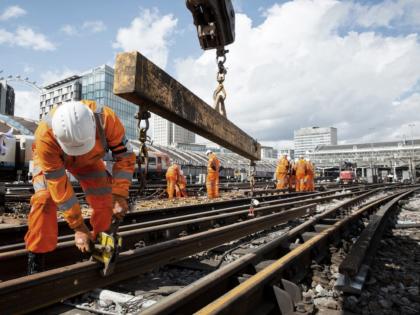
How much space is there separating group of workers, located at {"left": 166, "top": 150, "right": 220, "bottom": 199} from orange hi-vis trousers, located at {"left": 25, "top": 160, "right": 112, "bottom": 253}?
8136 millimetres

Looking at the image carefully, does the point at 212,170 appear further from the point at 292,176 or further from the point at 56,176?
the point at 56,176

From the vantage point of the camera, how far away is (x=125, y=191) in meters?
3.06

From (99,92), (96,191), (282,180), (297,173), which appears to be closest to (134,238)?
(96,191)

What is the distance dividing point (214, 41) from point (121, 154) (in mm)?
1867

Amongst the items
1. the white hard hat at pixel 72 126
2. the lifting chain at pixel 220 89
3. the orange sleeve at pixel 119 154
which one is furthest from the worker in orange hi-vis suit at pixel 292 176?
the white hard hat at pixel 72 126

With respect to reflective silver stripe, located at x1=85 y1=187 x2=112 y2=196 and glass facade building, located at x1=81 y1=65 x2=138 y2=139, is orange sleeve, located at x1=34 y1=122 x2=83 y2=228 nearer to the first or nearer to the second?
reflective silver stripe, located at x1=85 y1=187 x2=112 y2=196

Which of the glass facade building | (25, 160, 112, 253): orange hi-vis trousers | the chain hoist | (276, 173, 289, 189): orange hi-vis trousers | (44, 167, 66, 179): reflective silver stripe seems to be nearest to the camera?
(44, 167, 66, 179): reflective silver stripe

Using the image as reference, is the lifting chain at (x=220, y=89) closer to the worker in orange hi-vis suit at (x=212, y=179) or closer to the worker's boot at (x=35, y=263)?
the worker's boot at (x=35, y=263)

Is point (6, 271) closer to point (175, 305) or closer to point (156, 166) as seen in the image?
point (175, 305)

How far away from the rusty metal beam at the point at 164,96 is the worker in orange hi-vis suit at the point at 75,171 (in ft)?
1.77

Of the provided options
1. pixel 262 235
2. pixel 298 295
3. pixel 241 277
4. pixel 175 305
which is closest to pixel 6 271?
pixel 175 305

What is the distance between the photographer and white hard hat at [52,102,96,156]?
8.57ft

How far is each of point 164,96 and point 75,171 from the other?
1349 mm

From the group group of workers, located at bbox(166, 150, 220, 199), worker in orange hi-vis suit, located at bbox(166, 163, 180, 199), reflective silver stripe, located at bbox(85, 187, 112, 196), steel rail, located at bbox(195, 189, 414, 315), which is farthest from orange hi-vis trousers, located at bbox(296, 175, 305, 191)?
reflective silver stripe, located at bbox(85, 187, 112, 196)
